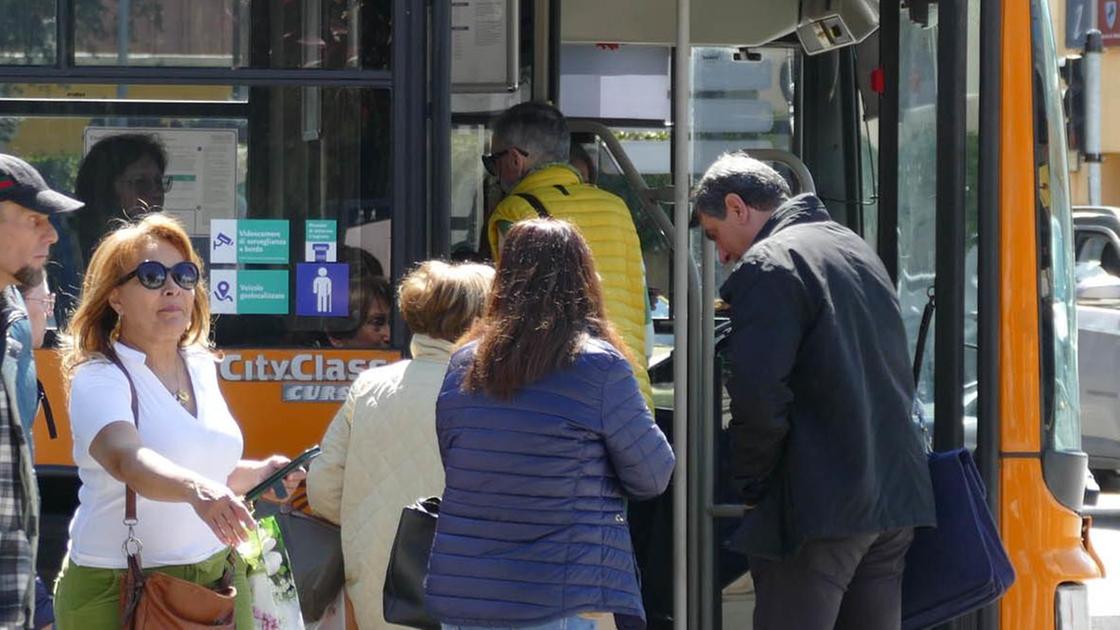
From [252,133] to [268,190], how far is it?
14cm

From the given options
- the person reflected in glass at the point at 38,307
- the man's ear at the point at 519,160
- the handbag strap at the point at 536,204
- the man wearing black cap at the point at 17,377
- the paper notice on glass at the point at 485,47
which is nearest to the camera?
the man wearing black cap at the point at 17,377

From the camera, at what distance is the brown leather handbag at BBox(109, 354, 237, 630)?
3.09 m

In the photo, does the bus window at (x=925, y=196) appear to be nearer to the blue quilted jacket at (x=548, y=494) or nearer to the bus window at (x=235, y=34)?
the blue quilted jacket at (x=548, y=494)

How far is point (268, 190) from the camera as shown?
382cm

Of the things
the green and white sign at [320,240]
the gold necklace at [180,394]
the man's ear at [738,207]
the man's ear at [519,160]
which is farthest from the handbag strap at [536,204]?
the gold necklace at [180,394]

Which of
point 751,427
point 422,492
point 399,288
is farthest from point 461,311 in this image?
point 751,427

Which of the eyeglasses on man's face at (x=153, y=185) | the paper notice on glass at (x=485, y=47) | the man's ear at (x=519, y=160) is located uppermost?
the paper notice on glass at (x=485, y=47)

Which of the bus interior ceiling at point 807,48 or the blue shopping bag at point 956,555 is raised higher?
the bus interior ceiling at point 807,48

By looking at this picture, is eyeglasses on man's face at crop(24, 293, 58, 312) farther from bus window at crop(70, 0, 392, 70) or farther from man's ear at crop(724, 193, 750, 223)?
man's ear at crop(724, 193, 750, 223)

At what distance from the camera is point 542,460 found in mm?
3137

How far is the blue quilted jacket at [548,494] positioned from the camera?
3129 mm

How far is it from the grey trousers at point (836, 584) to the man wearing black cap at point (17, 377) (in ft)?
5.50

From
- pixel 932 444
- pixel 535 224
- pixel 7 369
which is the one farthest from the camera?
pixel 932 444

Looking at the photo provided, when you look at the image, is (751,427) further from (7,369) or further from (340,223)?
(7,369)
